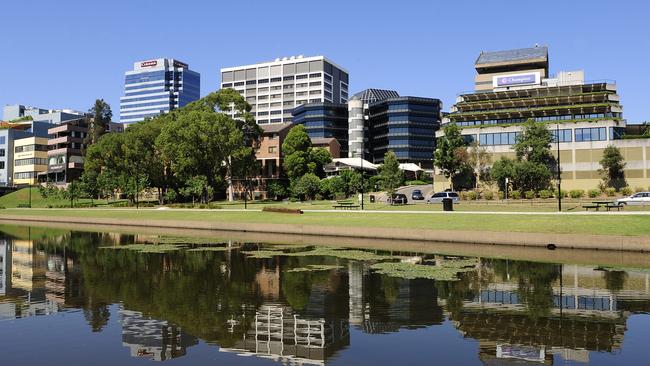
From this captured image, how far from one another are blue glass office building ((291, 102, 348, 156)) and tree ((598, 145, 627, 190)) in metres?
107

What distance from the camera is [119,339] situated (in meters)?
15.0

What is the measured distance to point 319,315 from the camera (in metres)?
17.8

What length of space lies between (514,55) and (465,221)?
8644 centimetres

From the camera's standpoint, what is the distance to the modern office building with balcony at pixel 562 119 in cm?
8306

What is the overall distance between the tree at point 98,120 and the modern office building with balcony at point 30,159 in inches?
1021

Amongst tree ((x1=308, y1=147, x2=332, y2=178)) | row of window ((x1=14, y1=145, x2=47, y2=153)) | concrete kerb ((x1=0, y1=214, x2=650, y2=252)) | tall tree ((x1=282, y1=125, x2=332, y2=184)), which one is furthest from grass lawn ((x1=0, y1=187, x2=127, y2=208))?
concrete kerb ((x1=0, y1=214, x2=650, y2=252))

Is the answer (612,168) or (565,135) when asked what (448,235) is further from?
(565,135)

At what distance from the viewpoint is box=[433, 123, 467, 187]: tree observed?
3494 inches

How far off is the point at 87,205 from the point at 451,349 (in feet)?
317

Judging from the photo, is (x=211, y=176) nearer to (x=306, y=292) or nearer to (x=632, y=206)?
(x=632, y=206)

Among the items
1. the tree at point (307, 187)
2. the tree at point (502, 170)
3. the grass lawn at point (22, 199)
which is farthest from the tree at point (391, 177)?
the grass lawn at point (22, 199)

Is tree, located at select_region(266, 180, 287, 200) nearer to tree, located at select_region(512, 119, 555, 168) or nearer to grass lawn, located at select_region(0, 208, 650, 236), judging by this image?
grass lawn, located at select_region(0, 208, 650, 236)

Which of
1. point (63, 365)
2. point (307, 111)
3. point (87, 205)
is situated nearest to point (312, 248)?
point (63, 365)

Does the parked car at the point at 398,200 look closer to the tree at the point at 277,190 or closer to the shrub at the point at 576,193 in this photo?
the shrub at the point at 576,193
